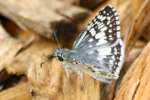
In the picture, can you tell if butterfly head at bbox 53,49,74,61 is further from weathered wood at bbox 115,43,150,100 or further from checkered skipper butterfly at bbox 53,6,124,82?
weathered wood at bbox 115,43,150,100

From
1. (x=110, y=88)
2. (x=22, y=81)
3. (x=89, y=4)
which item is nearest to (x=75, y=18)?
(x=89, y=4)

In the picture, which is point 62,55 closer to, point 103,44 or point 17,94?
point 103,44

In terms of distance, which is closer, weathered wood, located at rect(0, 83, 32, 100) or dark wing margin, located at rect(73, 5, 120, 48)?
dark wing margin, located at rect(73, 5, 120, 48)

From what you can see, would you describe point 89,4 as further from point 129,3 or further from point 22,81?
point 22,81

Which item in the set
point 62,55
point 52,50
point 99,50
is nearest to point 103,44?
point 99,50

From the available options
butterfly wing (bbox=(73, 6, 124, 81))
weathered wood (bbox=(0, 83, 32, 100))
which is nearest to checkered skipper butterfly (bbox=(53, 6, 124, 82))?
butterfly wing (bbox=(73, 6, 124, 81))

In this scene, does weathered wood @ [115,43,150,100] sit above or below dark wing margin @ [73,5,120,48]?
below

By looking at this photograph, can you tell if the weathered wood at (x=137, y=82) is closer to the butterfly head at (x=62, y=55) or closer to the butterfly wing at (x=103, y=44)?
the butterfly wing at (x=103, y=44)

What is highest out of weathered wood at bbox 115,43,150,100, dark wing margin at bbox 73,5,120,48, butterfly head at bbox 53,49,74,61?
dark wing margin at bbox 73,5,120,48
